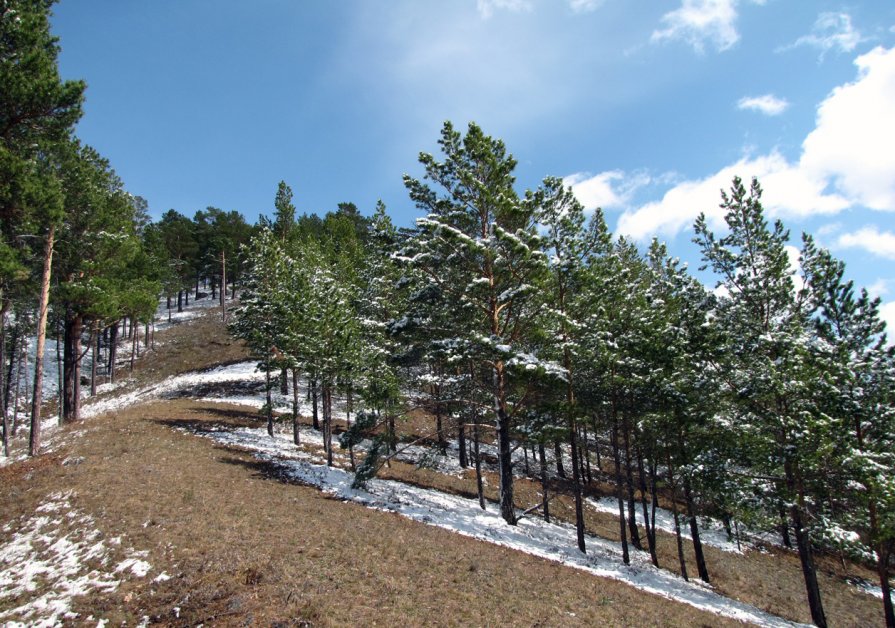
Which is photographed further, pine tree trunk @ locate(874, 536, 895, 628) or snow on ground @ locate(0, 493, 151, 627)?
pine tree trunk @ locate(874, 536, 895, 628)

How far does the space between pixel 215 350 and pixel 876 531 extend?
54.0 meters

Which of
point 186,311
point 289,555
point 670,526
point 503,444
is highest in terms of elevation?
point 186,311

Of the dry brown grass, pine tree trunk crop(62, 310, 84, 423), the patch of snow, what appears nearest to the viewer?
the dry brown grass

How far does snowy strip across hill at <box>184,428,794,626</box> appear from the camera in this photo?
1489cm

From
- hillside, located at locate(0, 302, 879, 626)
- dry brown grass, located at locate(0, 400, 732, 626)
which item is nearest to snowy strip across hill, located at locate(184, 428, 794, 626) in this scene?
hillside, located at locate(0, 302, 879, 626)

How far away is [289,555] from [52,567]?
518cm

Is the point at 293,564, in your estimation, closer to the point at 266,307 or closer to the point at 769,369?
the point at 769,369

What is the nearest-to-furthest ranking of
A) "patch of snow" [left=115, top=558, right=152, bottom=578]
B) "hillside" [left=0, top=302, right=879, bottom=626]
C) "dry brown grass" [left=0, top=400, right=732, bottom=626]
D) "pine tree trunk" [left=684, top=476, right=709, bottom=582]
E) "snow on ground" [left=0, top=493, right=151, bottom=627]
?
"dry brown grass" [left=0, top=400, right=732, bottom=626] < "hillside" [left=0, top=302, right=879, bottom=626] < "snow on ground" [left=0, top=493, right=151, bottom=627] < "patch of snow" [left=115, top=558, right=152, bottom=578] < "pine tree trunk" [left=684, top=476, right=709, bottom=582]

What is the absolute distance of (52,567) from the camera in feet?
33.4

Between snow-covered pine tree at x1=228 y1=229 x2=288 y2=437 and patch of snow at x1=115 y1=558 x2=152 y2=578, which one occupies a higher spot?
snow-covered pine tree at x1=228 y1=229 x2=288 y2=437

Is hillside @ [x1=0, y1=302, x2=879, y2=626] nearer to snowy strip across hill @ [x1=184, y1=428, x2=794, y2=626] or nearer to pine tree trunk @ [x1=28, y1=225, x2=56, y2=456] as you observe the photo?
snowy strip across hill @ [x1=184, y1=428, x2=794, y2=626]

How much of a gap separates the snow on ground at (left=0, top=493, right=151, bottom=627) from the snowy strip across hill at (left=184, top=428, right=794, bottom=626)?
7953 mm

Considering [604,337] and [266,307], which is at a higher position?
[266,307]

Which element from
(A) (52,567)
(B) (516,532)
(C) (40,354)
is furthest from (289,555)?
(C) (40,354)
